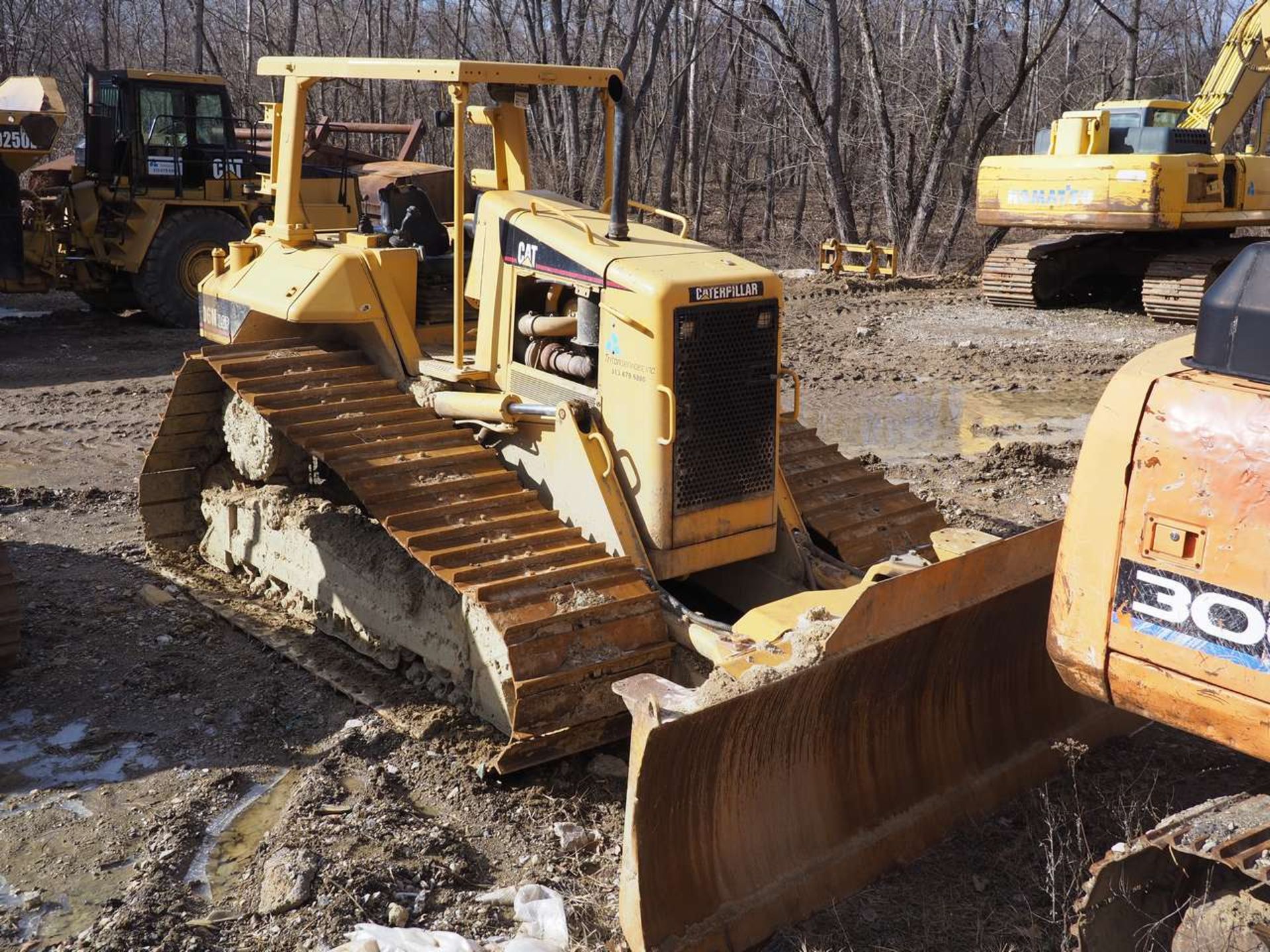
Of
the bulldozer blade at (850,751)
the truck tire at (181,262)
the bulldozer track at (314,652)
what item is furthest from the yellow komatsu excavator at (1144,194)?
the bulldozer track at (314,652)

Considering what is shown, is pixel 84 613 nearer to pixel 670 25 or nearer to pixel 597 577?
pixel 597 577

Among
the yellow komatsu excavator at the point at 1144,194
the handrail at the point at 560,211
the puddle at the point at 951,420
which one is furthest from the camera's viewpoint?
the yellow komatsu excavator at the point at 1144,194

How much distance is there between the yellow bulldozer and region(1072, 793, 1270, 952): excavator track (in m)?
11.6

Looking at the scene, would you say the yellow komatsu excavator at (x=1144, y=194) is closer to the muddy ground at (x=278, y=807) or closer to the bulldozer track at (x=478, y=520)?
the muddy ground at (x=278, y=807)

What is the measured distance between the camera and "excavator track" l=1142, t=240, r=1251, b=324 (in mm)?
13914

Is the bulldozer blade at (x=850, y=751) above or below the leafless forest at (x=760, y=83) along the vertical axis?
below

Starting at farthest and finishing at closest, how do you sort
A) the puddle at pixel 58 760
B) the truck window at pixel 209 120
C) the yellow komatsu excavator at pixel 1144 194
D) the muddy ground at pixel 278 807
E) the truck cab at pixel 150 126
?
the yellow komatsu excavator at pixel 1144 194 < the truck window at pixel 209 120 < the truck cab at pixel 150 126 < the puddle at pixel 58 760 < the muddy ground at pixel 278 807

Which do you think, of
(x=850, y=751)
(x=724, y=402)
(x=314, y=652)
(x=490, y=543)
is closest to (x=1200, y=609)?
(x=850, y=751)

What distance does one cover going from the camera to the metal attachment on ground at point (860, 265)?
17.6 meters

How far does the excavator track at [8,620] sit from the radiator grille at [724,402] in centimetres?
275

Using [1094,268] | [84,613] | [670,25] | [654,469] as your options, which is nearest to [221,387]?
[84,613]

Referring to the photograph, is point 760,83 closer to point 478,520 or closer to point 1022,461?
point 1022,461

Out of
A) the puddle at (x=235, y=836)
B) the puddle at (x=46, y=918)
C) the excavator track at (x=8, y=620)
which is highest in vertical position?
the excavator track at (x=8, y=620)

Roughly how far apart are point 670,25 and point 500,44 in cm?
391
